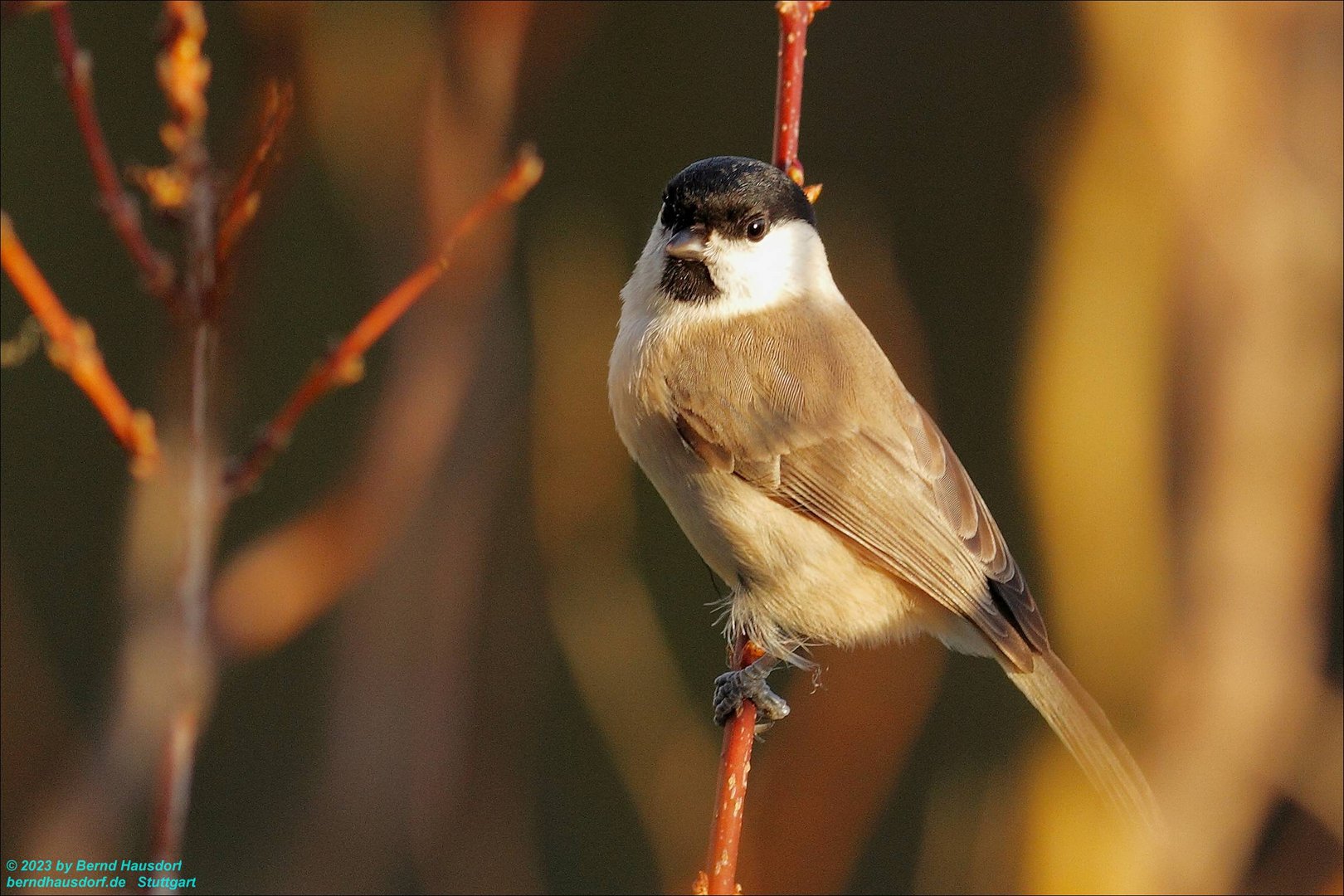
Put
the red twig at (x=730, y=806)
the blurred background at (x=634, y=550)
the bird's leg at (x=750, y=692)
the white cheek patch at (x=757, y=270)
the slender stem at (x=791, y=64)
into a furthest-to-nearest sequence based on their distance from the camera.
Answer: the white cheek patch at (x=757, y=270)
the bird's leg at (x=750, y=692)
the blurred background at (x=634, y=550)
the slender stem at (x=791, y=64)
the red twig at (x=730, y=806)

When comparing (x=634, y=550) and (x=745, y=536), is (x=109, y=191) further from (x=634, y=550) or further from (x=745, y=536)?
(x=634, y=550)

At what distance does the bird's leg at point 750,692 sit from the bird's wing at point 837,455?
30 cm

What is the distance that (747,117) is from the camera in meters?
5.00

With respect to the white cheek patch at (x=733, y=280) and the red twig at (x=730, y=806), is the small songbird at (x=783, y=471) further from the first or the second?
the red twig at (x=730, y=806)

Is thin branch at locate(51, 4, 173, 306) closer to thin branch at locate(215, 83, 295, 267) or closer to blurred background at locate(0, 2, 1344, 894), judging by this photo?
thin branch at locate(215, 83, 295, 267)

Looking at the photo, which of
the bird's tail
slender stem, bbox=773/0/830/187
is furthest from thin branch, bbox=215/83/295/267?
the bird's tail

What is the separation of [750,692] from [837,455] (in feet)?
1.56

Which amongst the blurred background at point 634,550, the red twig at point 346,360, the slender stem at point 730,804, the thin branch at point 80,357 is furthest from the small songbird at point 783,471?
the thin branch at point 80,357

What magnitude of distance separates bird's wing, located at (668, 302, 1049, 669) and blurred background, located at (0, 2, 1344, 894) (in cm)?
24

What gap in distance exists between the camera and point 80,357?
0.81m

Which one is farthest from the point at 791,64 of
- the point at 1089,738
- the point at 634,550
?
the point at 634,550

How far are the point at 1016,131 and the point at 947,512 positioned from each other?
2.65 metres

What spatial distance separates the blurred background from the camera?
7.31ft

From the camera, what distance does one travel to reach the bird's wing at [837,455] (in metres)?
2.45
